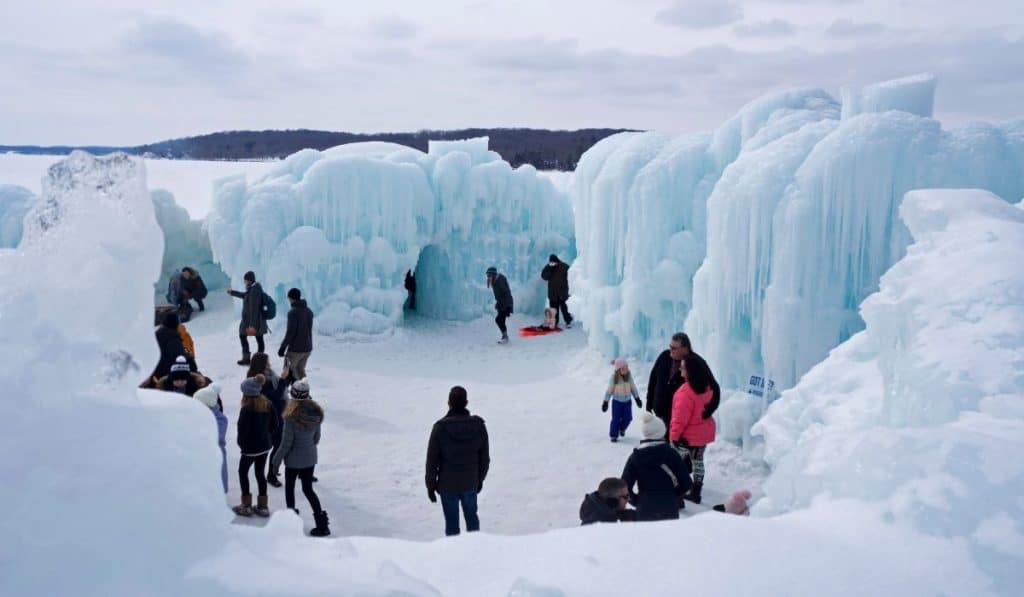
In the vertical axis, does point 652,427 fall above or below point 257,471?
above

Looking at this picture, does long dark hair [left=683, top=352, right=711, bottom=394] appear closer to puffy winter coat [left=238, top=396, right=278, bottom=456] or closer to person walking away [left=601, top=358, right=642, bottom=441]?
person walking away [left=601, top=358, right=642, bottom=441]

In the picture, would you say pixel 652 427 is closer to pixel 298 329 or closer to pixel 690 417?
pixel 690 417

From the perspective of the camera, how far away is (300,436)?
19.2ft

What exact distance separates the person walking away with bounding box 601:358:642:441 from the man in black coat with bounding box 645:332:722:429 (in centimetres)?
101

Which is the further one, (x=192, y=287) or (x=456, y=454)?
(x=192, y=287)

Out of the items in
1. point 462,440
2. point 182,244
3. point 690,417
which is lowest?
point 690,417

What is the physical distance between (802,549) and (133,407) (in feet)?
8.12

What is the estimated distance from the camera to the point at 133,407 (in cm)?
264

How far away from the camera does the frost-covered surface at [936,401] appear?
282cm

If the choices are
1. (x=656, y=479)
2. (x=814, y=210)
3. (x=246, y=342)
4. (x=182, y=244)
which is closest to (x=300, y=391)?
(x=656, y=479)

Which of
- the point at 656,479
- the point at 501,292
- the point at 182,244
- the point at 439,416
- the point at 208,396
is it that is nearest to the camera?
the point at 656,479

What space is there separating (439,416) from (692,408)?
420 cm

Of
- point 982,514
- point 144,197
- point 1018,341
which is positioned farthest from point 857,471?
point 144,197

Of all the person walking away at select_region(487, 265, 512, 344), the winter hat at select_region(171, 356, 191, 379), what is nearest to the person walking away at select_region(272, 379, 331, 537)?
the winter hat at select_region(171, 356, 191, 379)
